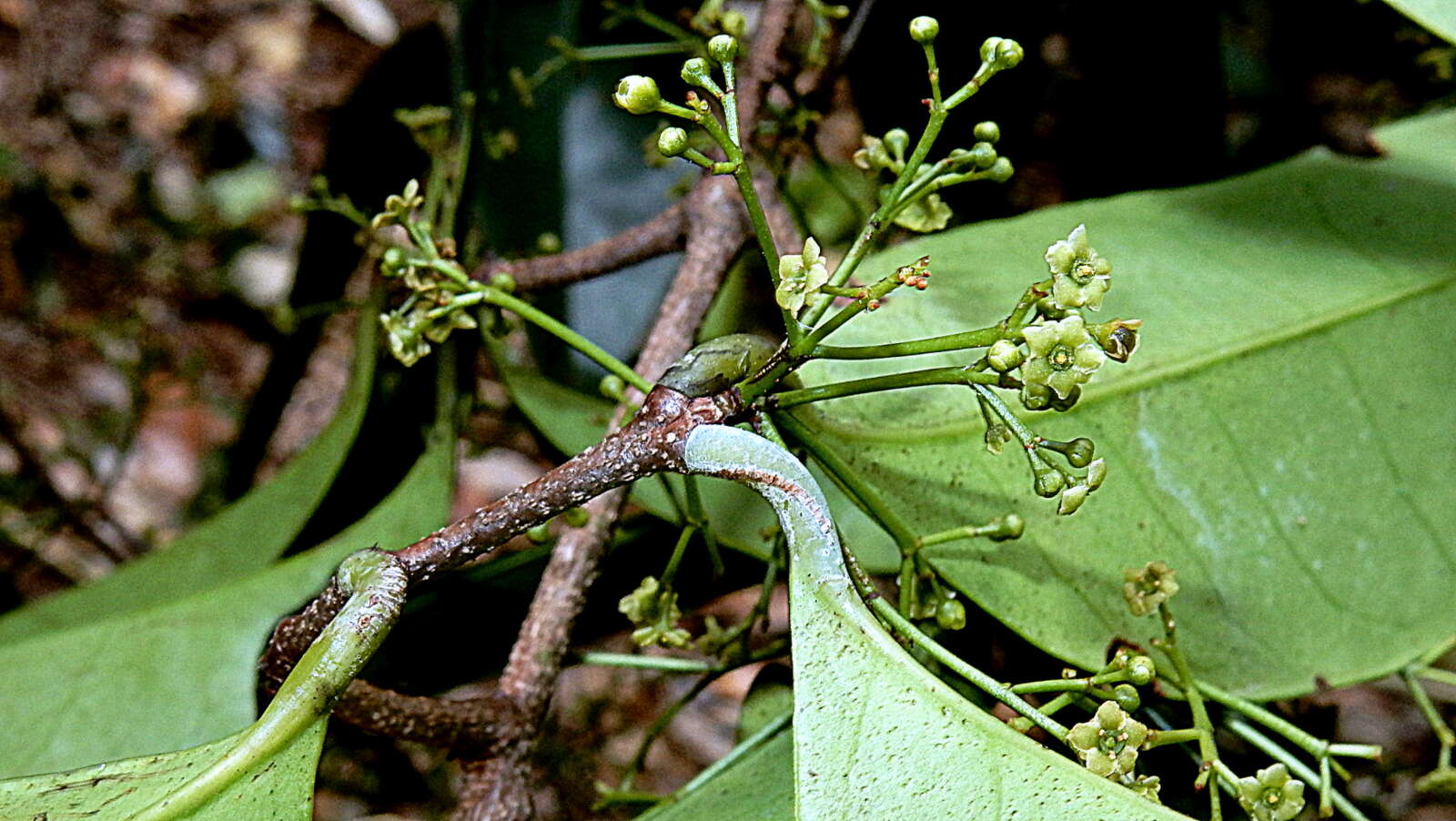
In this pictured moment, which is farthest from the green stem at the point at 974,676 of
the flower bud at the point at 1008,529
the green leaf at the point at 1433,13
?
the green leaf at the point at 1433,13

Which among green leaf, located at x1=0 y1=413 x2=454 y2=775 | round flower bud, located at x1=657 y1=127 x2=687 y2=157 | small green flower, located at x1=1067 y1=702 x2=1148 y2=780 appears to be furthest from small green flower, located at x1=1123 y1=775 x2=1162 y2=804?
green leaf, located at x1=0 y1=413 x2=454 y2=775

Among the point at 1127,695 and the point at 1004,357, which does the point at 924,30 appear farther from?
the point at 1127,695

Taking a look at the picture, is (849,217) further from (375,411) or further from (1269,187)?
(375,411)

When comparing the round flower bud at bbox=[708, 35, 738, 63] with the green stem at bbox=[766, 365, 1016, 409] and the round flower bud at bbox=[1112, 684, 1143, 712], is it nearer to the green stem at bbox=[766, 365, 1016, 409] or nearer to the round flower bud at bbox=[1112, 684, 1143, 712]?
the green stem at bbox=[766, 365, 1016, 409]

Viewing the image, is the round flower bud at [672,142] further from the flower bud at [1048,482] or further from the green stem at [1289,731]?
the green stem at [1289,731]

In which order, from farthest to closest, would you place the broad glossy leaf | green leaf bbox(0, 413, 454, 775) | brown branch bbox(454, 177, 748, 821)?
green leaf bbox(0, 413, 454, 775), brown branch bbox(454, 177, 748, 821), the broad glossy leaf

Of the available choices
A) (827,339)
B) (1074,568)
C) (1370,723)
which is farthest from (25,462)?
(1370,723)

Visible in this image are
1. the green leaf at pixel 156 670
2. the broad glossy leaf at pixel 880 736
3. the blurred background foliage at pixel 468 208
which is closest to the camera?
the broad glossy leaf at pixel 880 736
